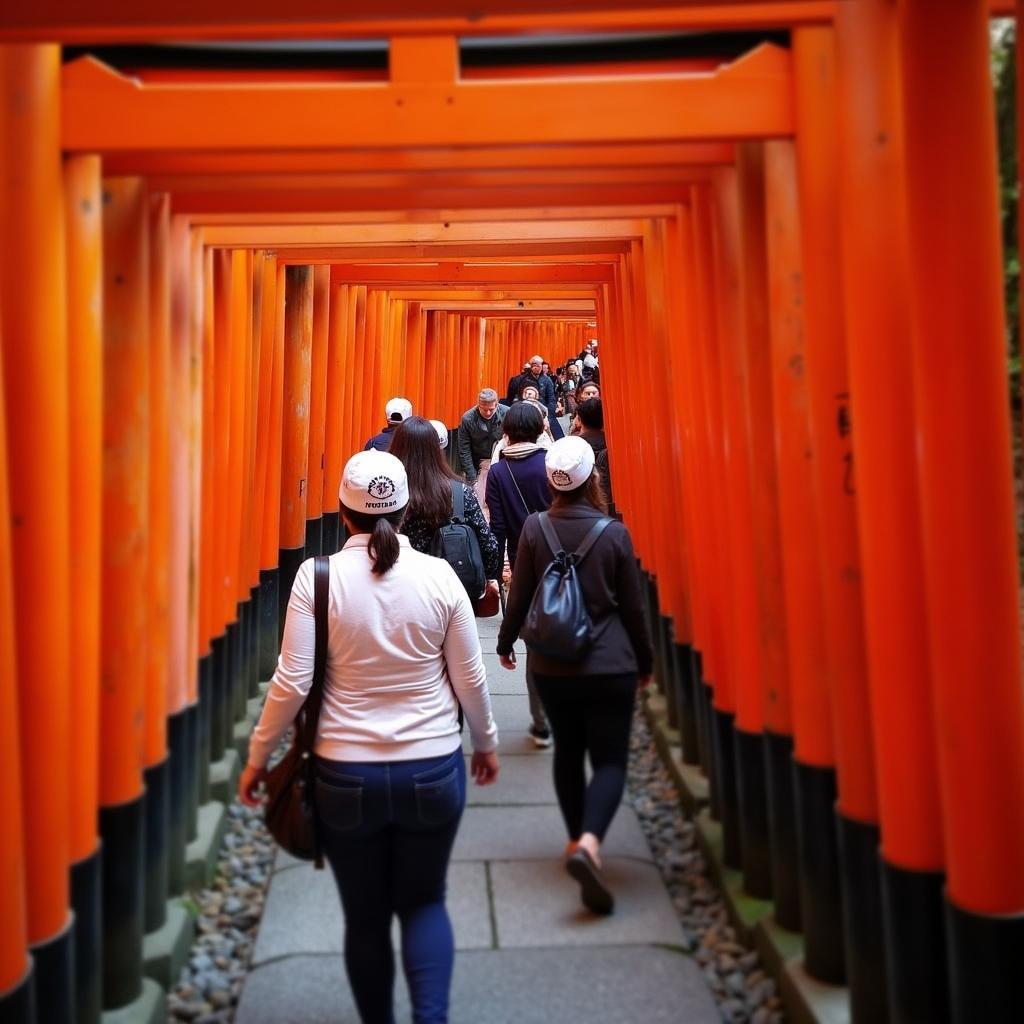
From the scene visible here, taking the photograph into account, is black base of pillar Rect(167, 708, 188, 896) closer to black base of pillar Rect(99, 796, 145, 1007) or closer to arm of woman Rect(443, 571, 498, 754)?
black base of pillar Rect(99, 796, 145, 1007)

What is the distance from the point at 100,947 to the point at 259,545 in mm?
3848

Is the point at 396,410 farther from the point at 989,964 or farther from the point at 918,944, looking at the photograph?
the point at 989,964

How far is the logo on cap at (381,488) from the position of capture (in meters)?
3.32

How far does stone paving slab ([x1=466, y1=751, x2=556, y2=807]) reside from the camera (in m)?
5.59

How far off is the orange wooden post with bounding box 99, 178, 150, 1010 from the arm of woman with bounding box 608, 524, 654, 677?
1.76m

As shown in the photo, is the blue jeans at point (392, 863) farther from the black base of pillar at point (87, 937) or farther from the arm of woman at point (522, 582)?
the arm of woman at point (522, 582)

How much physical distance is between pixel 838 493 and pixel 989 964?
1.27 m

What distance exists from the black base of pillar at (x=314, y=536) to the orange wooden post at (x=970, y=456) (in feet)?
20.8

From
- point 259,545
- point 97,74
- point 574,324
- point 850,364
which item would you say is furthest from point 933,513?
point 574,324

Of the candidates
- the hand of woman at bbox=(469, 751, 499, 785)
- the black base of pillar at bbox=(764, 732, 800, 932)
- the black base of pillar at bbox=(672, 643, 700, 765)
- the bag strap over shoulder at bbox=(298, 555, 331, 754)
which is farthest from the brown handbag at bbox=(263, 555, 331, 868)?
the black base of pillar at bbox=(672, 643, 700, 765)

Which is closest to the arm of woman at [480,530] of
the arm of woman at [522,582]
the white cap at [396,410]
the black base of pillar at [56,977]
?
the arm of woman at [522,582]

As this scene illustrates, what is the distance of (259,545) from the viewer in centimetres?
701

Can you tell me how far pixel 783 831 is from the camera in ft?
12.8

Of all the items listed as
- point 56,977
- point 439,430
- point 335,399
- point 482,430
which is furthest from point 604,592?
point 482,430
